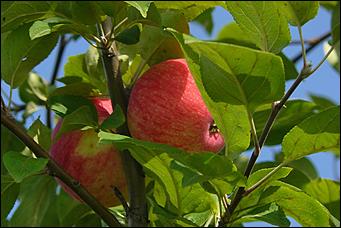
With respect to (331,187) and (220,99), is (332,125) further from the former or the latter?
(331,187)

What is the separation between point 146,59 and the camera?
1335mm

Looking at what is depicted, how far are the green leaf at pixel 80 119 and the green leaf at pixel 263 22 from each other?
0.31 metres

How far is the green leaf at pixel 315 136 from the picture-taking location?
1.03m

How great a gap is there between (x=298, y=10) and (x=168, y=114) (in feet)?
0.99

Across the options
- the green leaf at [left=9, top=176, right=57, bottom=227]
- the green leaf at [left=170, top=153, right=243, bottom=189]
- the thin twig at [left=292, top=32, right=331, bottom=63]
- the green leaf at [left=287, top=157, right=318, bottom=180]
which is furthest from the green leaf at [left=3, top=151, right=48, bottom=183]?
the thin twig at [left=292, top=32, right=331, bottom=63]

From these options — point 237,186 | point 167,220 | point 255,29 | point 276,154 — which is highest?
point 255,29

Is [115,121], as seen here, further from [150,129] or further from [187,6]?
[187,6]

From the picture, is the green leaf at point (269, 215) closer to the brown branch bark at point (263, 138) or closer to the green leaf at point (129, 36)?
the brown branch bark at point (263, 138)

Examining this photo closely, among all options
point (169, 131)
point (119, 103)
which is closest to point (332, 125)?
point (169, 131)

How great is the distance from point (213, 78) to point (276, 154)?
107 centimetres

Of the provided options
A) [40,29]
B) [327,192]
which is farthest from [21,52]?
[327,192]

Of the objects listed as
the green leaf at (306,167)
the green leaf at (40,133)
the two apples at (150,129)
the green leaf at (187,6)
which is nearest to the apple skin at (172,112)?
the two apples at (150,129)

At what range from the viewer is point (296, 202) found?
1146 millimetres

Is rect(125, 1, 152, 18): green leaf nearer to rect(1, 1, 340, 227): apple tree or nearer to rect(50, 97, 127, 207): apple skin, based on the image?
rect(1, 1, 340, 227): apple tree
